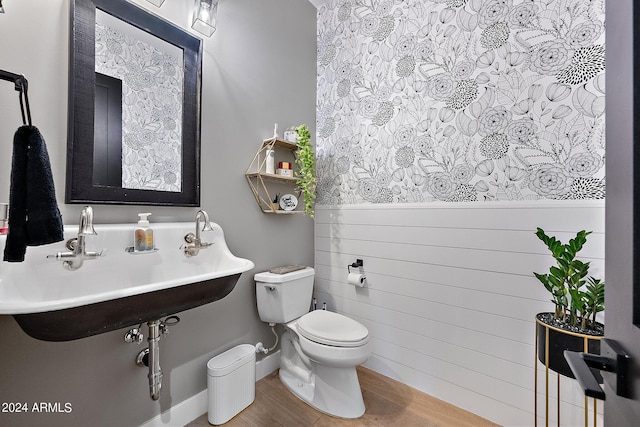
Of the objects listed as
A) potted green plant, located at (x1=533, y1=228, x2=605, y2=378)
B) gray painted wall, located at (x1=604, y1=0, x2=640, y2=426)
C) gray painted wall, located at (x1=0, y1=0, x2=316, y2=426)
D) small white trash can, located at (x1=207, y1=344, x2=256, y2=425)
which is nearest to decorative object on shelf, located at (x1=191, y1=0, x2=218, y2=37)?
gray painted wall, located at (x1=0, y1=0, x2=316, y2=426)

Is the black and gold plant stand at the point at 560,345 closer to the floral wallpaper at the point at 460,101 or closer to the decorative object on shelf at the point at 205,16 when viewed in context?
the floral wallpaper at the point at 460,101

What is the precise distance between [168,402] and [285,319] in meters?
0.71

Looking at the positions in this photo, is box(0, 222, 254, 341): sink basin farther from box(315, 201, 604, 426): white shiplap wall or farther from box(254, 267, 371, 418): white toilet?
box(315, 201, 604, 426): white shiplap wall

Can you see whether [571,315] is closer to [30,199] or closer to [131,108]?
[30,199]

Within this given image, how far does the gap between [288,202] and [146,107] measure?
981 millimetres

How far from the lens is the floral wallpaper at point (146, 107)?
4.25 ft

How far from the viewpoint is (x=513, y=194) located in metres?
1.45

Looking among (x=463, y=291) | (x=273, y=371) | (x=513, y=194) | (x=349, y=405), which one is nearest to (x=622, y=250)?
(x=513, y=194)

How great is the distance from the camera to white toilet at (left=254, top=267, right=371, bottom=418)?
1.49 m

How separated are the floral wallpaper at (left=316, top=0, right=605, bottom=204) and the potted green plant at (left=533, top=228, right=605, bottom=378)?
1.17 ft

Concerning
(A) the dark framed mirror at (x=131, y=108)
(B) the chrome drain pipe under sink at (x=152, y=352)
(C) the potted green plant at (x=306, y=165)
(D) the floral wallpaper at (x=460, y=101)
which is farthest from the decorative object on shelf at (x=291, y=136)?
(B) the chrome drain pipe under sink at (x=152, y=352)

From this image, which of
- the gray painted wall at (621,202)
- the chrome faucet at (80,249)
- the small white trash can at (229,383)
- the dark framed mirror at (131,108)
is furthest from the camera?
the small white trash can at (229,383)

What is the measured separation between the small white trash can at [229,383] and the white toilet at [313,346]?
0.27m

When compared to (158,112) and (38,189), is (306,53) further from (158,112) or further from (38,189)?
(38,189)
